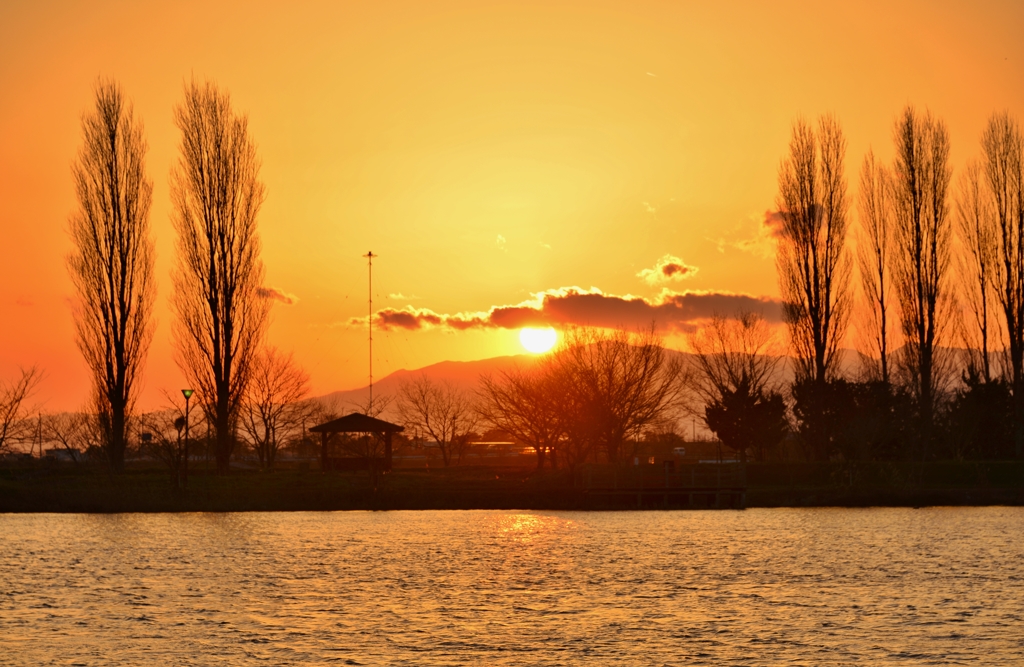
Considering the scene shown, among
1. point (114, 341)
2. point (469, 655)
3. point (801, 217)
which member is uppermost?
point (801, 217)

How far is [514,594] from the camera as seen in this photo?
2753 cm

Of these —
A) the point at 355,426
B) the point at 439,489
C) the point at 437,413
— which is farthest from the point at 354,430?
the point at 437,413

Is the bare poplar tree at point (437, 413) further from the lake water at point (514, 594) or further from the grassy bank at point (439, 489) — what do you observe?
the lake water at point (514, 594)

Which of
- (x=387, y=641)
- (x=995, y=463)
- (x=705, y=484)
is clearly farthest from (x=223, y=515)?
(x=995, y=463)

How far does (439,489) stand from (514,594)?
33819 millimetres

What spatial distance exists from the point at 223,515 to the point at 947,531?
32287 millimetres

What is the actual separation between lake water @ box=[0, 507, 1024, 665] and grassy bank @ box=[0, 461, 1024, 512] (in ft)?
30.0

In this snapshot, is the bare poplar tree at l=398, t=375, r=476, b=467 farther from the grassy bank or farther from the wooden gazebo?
the grassy bank

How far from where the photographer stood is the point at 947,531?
43.3m

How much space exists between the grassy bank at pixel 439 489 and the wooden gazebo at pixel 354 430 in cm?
196

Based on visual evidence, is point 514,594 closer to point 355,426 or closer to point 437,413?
point 355,426

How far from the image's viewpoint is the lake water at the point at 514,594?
20109mm

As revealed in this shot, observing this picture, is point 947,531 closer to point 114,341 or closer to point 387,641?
point 387,641

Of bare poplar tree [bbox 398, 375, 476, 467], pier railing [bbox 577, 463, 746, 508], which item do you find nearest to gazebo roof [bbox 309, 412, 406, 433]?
pier railing [bbox 577, 463, 746, 508]
